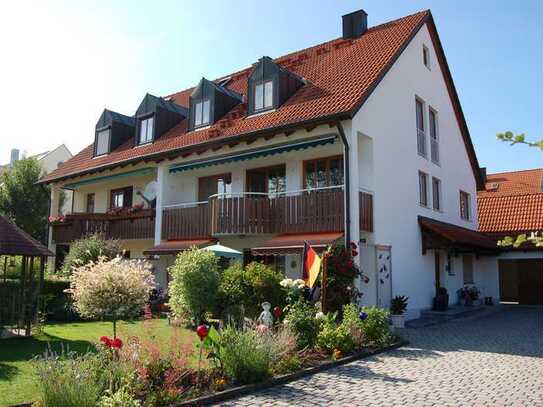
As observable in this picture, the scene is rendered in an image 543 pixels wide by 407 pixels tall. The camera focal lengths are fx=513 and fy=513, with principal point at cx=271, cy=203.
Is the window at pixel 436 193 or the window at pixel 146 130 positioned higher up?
the window at pixel 146 130

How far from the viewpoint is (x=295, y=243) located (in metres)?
16.8

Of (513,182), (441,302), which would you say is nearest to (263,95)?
(441,302)

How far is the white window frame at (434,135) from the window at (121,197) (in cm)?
1562

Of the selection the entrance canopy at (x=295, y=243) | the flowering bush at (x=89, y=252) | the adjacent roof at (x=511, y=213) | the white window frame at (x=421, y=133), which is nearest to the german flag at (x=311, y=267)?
the entrance canopy at (x=295, y=243)

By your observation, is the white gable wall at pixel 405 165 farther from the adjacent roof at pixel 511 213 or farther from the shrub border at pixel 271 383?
the shrub border at pixel 271 383

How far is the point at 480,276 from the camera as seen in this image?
2864 cm

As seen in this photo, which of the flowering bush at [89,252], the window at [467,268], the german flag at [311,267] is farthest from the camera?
the window at [467,268]

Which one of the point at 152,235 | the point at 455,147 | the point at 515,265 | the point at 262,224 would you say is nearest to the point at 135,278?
the point at 262,224

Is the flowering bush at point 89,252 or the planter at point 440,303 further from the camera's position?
the planter at point 440,303

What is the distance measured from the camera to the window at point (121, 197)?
27.5m

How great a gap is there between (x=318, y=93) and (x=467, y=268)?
14.4m

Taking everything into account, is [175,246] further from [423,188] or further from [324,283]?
[423,188]

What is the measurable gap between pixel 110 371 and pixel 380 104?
14825 mm

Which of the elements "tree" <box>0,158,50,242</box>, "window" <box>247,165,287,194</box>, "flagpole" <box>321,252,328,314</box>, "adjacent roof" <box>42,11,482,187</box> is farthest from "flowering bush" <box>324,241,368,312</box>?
"tree" <box>0,158,50,242</box>
